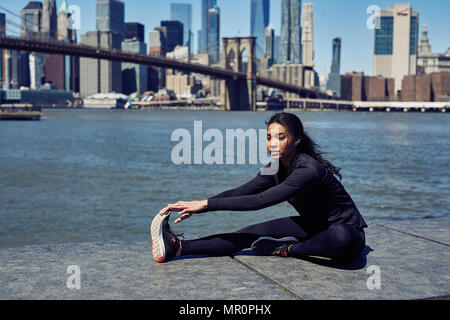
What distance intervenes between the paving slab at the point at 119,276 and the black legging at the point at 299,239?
7 cm

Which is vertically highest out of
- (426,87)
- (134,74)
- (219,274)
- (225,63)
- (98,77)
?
(134,74)

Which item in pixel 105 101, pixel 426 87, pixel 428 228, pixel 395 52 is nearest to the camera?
pixel 428 228

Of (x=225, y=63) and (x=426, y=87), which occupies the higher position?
(x=225, y=63)

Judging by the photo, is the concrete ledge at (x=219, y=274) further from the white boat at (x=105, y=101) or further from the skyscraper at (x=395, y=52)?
the skyscraper at (x=395, y=52)

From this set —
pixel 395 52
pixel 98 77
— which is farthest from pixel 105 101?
pixel 395 52

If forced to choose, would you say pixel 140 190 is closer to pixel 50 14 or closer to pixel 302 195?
pixel 302 195

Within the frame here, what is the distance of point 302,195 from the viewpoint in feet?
9.55

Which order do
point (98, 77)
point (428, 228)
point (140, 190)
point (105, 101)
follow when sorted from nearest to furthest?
point (428, 228), point (140, 190), point (105, 101), point (98, 77)

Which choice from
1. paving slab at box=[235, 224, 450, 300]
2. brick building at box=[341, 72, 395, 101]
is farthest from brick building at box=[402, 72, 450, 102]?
paving slab at box=[235, 224, 450, 300]

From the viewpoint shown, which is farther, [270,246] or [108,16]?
[108,16]

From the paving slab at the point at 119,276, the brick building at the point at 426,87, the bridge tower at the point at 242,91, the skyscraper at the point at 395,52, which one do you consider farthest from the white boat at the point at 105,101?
the paving slab at the point at 119,276

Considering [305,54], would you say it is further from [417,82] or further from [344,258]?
[344,258]

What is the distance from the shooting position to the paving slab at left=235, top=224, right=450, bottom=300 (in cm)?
241

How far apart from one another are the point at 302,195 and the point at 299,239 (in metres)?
0.33
